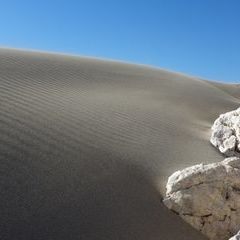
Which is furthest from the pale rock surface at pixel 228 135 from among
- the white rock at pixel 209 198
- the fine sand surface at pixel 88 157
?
the white rock at pixel 209 198

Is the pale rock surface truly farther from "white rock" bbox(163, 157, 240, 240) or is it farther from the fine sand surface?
"white rock" bbox(163, 157, 240, 240)

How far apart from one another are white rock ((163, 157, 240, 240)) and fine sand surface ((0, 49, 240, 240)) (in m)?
0.15

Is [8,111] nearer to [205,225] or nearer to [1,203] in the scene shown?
[1,203]

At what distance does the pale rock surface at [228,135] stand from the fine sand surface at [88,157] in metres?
0.17

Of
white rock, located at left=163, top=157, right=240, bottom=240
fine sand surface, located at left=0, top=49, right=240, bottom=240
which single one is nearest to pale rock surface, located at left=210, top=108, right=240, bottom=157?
fine sand surface, located at left=0, top=49, right=240, bottom=240

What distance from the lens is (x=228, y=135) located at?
8.41 metres

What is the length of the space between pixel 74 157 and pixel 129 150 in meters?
1.18

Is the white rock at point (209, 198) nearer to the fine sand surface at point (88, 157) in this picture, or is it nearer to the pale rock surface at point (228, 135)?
the fine sand surface at point (88, 157)

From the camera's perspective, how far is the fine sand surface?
5.29 m

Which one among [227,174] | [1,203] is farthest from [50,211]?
[227,174]

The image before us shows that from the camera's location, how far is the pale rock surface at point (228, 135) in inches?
320

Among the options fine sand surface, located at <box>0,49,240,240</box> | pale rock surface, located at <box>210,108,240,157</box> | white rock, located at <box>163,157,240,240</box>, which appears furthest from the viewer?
pale rock surface, located at <box>210,108,240,157</box>

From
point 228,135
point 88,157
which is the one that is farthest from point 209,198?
point 228,135

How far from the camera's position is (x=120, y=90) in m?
13.2
